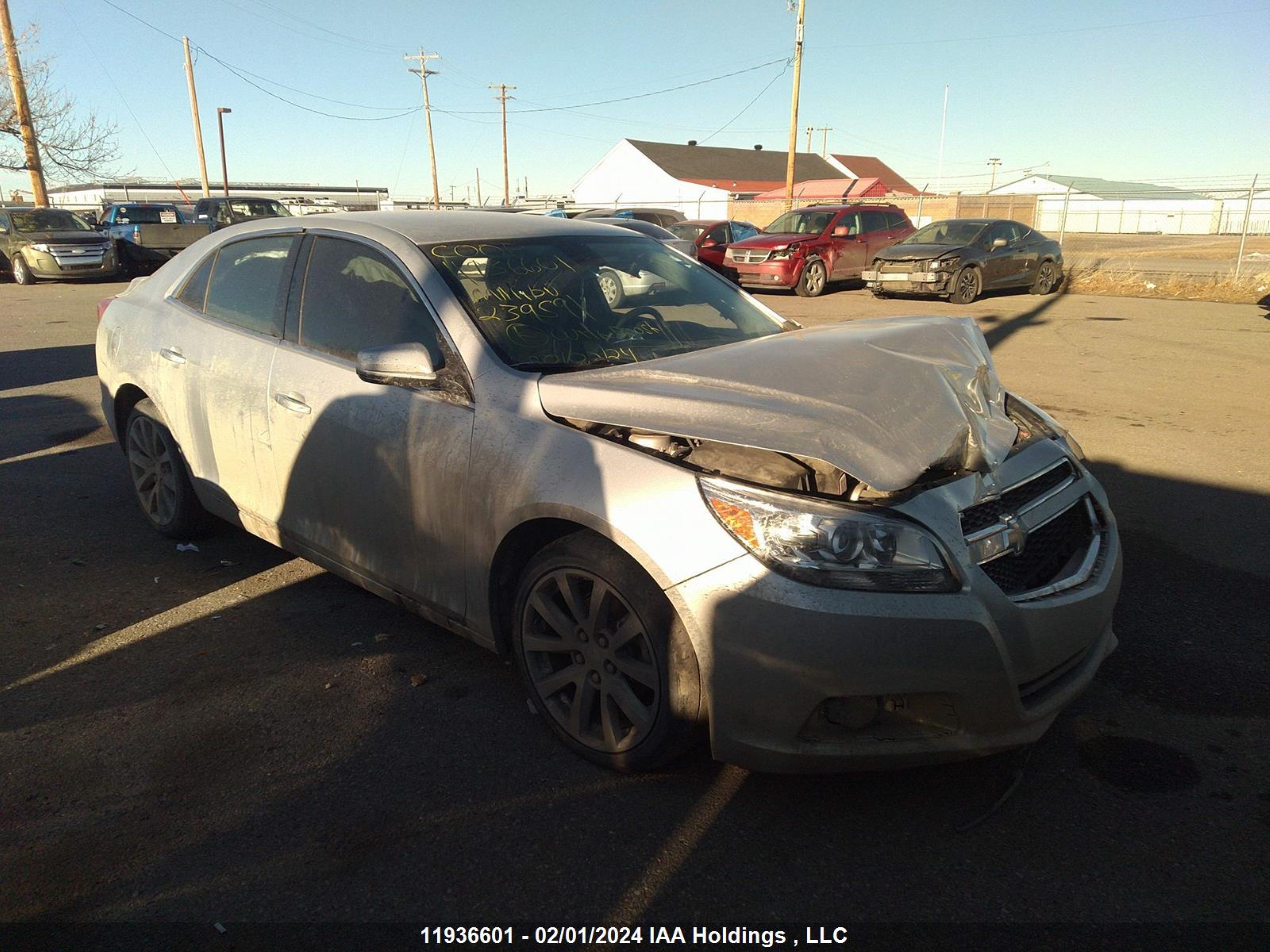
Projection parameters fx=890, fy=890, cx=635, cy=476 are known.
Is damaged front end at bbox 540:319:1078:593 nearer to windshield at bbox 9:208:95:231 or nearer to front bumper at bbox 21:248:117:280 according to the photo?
front bumper at bbox 21:248:117:280

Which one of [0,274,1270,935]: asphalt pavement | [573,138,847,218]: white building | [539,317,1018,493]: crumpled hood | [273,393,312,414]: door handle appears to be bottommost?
[0,274,1270,935]: asphalt pavement

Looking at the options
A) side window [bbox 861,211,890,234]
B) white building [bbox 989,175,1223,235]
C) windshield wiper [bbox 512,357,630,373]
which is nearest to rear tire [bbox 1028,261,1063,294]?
side window [bbox 861,211,890,234]

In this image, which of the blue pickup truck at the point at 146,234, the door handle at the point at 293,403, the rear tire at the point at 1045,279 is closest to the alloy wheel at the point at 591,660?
the door handle at the point at 293,403

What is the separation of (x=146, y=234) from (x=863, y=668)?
24.1m

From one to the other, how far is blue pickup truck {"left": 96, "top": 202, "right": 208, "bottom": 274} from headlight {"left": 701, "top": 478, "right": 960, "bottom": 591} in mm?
22834

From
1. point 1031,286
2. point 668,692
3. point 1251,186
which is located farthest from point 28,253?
point 1251,186

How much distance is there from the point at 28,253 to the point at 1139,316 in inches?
898

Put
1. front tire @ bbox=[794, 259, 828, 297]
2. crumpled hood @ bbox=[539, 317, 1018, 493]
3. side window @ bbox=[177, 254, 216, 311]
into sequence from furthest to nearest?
1. front tire @ bbox=[794, 259, 828, 297]
2. side window @ bbox=[177, 254, 216, 311]
3. crumpled hood @ bbox=[539, 317, 1018, 493]

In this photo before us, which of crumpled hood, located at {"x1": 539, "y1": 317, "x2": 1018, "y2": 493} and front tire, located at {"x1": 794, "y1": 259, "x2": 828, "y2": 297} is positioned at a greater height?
crumpled hood, located at {"x1": 539, "y1": 317, "x2": 1018, "y2": 493}

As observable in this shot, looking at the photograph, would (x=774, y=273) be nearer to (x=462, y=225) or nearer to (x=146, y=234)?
(x=462, y=225)

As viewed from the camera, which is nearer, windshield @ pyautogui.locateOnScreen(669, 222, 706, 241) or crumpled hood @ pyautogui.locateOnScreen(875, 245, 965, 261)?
crumpled hood @ pyautogui.locateOnScreen(875, 245, 965, 261)

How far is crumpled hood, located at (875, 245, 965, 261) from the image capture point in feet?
52.4

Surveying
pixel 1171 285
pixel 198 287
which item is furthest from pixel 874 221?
pixel 198 287

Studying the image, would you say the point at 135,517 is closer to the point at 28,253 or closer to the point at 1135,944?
the point at 1135,944
